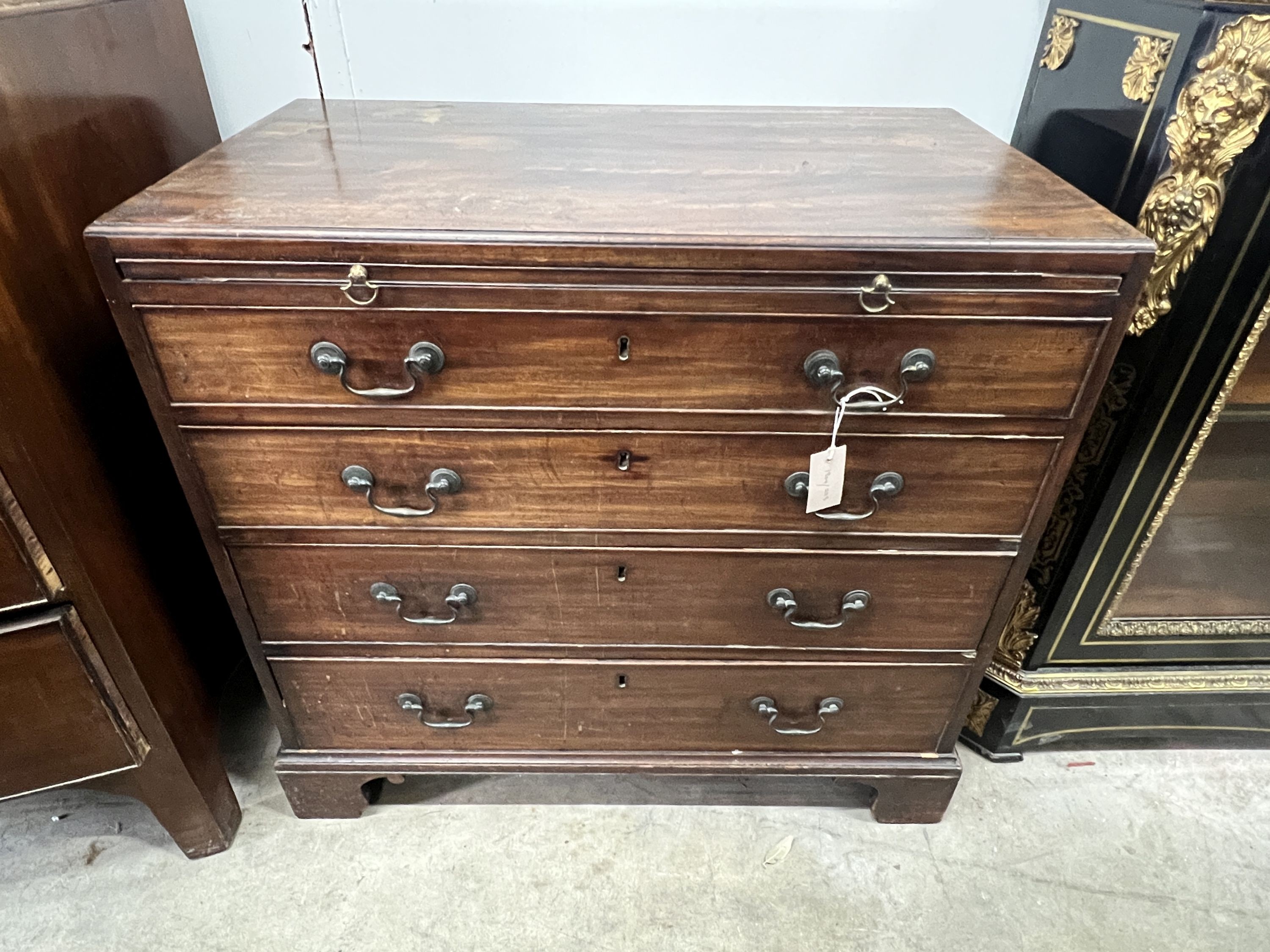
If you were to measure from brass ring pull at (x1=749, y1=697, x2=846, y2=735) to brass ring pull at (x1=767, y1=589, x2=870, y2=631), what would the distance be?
0.55 ft

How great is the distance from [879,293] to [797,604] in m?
0.45

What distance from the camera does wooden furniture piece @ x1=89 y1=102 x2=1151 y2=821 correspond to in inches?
32.1

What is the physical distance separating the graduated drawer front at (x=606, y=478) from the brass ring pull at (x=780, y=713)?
330mm

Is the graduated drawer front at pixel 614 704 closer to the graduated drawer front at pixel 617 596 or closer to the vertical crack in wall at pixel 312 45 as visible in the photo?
the graduated drawer front at pixel 617 596

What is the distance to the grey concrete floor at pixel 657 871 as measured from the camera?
1212mm

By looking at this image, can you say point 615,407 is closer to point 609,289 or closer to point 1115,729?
point 609,289

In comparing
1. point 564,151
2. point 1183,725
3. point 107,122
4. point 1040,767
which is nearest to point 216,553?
point 107,122

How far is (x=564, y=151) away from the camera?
3.38 ft

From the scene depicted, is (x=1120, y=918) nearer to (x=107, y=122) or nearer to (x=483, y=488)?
(x=483, y=488)

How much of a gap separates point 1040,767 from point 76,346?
166cm

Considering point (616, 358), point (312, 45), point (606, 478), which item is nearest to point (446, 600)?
point (606, 478)

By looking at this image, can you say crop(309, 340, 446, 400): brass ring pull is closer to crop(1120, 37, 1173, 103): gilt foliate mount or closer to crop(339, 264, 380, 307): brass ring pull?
crop(339, 264, 380, 307): brass ring pull

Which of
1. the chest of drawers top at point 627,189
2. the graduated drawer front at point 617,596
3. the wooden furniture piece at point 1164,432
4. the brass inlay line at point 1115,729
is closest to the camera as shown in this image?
the chest of drawers top at point 627,189

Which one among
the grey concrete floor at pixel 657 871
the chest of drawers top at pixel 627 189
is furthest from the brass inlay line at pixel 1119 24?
the grey concrete floor at pixel 657 871
